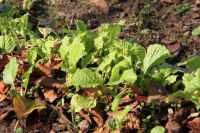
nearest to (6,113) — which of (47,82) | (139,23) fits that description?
(47,82)

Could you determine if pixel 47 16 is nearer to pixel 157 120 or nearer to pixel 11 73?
pixel 11 73

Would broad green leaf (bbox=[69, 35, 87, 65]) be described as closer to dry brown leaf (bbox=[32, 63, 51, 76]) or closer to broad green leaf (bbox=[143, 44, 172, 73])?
dry brown leaf (bbox=[32, 63, 51, 76])

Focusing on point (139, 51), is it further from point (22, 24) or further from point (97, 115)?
point (22, 24)

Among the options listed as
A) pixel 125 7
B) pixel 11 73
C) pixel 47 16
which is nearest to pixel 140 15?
pixel 125 7

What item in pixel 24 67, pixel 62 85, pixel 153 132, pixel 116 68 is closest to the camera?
pixel 153 132

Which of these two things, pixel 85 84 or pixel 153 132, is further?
pixel 85 84

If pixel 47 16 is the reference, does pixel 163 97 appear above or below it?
below

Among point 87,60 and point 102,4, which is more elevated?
point 102,4
